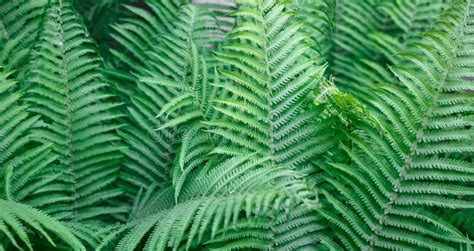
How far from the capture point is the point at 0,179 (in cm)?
156

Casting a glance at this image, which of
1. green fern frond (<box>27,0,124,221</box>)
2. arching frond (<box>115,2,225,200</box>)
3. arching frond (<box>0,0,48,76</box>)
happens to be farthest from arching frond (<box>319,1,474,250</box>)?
arching frond (<box>0,0,48,76</box>)

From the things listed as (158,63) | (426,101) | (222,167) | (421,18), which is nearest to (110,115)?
(158,63)

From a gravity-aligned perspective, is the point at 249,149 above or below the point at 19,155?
above

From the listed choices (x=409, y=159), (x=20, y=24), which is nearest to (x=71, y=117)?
(x=20, y=24)

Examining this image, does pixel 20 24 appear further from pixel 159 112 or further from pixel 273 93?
pixel 273 93

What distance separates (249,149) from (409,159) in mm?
443

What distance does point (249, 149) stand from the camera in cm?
158

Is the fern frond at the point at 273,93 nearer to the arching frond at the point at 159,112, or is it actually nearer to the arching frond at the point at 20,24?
Result: the arching frond at the point at 159,112

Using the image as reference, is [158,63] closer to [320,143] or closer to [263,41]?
[263,41]

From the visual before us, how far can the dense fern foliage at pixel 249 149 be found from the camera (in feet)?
4.84

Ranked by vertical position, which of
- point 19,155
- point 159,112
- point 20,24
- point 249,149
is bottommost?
point 19,155

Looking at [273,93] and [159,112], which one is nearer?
[273,93]

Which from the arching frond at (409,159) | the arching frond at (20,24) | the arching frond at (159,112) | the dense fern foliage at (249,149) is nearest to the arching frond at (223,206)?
the dense fern foliage at (249,149)

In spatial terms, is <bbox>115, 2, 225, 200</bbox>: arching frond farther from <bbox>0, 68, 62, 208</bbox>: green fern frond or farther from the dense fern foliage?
<bbox>0, 68, 62, 208</bbox>: green fern frond
